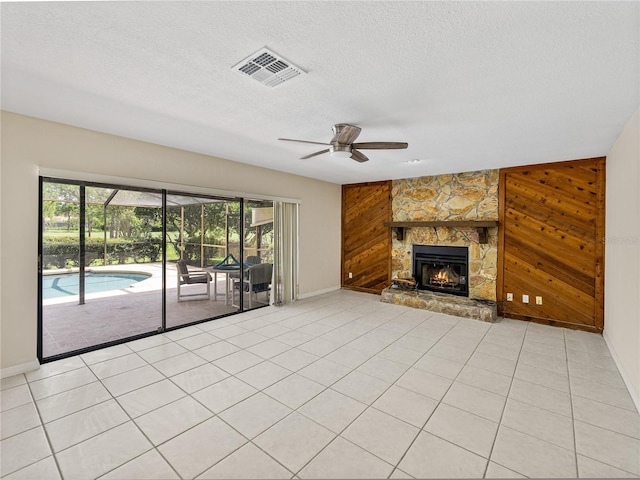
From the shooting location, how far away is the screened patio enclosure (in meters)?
3.34

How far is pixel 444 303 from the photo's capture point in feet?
16.4

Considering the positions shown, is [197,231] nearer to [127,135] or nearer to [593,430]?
[127,135]

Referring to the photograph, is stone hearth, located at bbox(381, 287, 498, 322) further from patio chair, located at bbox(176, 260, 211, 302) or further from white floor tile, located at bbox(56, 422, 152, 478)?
white floor tile, located at bbox(56, 422, 152, 478)

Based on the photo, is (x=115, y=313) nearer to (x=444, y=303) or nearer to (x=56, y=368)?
(x=56, y=368)

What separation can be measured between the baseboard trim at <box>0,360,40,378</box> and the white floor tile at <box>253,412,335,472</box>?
8.70 ft

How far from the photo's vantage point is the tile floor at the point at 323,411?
Answer: 1.79 metres

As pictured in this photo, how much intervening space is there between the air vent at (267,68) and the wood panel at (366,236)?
4540mm

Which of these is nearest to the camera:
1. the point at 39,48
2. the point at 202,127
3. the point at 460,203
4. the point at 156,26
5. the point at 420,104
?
the point at 156,26

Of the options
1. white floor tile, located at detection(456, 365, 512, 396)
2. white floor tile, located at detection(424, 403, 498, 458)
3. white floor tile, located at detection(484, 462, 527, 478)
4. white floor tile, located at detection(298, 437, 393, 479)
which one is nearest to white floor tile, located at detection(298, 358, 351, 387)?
white floor tile, located at detection(298, 437, 393, 479)

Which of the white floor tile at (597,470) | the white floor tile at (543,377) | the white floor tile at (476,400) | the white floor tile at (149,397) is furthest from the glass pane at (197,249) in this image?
the white floor tile at (597,470)

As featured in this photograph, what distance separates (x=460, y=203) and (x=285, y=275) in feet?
11.8

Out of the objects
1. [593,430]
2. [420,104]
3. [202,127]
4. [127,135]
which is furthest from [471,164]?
[127,135]

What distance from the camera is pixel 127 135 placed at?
347cm

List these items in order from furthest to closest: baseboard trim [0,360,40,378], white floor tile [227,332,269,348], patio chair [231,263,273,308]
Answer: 1. patio chair [231,263,273,308]
2. white floor tile [227,332,269,348]
3. baseboard trim [0,360,40,378]
